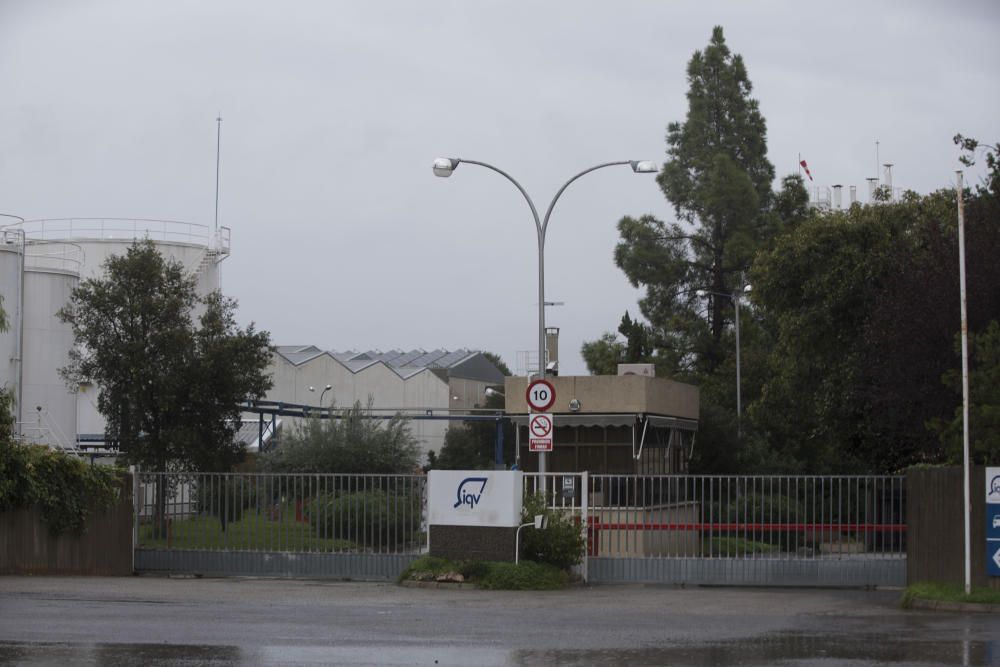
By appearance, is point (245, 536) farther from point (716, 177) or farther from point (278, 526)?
point (716, 177)

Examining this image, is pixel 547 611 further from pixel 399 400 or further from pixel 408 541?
pixel 399 400

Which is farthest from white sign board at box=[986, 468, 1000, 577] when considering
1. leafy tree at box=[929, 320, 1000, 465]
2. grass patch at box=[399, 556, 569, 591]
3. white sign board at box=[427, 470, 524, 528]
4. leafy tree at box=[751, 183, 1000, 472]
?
white sign board at box=[427, 470, 524, 528]

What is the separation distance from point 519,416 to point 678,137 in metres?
29.5

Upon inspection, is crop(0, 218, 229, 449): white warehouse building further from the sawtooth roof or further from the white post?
the sawtooth roof

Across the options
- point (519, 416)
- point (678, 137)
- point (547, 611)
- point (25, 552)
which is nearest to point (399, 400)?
point (678, 137)

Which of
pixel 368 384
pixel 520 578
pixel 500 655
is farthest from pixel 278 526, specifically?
pixel 368 384

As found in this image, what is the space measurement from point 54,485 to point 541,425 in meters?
8.84

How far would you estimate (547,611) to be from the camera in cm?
1797

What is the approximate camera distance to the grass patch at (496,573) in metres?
21.7

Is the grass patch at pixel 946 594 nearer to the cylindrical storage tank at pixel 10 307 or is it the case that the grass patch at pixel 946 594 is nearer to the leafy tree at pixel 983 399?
the leafy tree at pixel 983 399

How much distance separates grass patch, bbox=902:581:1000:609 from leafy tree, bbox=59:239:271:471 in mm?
18603

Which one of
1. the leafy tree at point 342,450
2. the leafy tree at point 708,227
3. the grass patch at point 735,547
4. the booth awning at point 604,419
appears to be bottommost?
the grass patch at point 735,547

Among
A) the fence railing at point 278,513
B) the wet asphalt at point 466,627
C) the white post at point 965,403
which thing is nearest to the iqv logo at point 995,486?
the white post at point 965,403

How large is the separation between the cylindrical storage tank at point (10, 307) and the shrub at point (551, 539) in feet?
68.5
